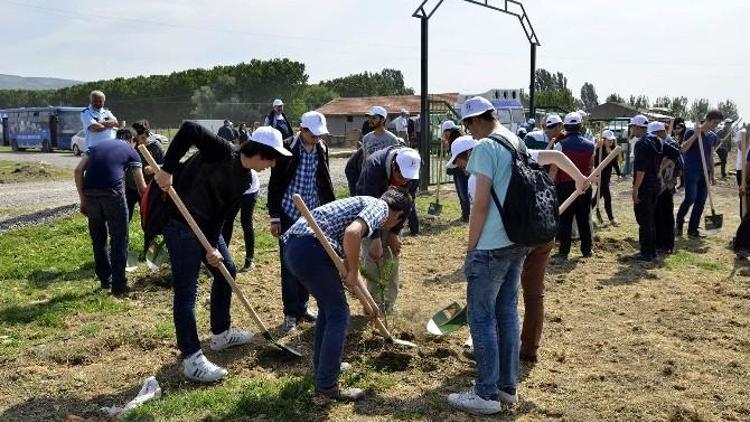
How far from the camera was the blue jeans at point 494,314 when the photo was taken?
3811 millimetres

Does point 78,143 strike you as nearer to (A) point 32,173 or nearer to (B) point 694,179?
(A) point 32,173

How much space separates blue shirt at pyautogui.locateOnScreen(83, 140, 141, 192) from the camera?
637 cm

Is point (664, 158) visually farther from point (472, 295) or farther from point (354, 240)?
point (354, 240)

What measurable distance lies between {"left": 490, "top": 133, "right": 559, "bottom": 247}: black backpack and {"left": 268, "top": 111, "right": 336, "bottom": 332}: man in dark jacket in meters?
2.08

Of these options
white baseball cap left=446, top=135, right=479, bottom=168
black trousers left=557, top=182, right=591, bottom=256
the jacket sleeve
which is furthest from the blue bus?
white baseball cap left=446, top=135, right=479, bottom=168

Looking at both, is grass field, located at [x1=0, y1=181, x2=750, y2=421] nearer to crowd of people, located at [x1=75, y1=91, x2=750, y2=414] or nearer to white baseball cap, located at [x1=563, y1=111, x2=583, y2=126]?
crowd of people, located at [x1=75, y1=91, x2=750, y2=414]

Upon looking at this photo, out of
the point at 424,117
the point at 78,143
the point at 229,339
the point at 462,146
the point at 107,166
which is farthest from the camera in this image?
the point at 78,143

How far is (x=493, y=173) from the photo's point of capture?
3695mm

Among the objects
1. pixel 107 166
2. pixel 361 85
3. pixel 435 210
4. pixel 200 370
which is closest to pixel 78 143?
pixel 435 210

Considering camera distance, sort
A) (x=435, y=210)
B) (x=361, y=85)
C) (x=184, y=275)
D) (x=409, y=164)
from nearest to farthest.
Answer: (x=184, y=275)
(x=409, y=164)
(x=435, y=210)
(x=361, y=85)

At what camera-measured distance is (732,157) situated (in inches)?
1164

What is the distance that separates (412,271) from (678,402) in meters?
4.13

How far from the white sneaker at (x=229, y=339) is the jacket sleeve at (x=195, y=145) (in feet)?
4.67

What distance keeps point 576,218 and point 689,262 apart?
1.43 metres
